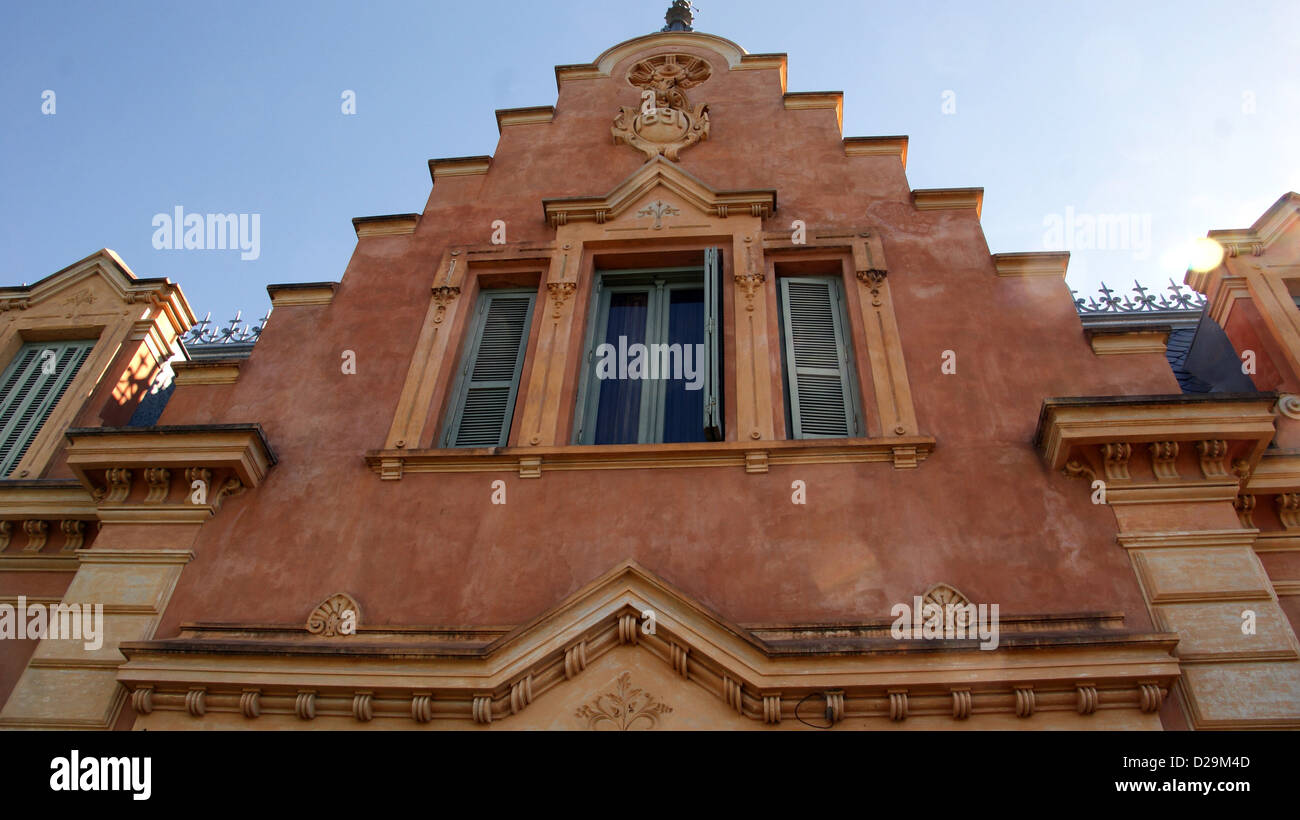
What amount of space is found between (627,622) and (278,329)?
17.2 feet

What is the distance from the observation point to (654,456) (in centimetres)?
838

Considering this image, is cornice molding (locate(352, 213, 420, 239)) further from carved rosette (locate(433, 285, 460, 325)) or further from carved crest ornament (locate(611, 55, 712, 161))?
carved crest ornament (locate(611, 55, 712, 161))

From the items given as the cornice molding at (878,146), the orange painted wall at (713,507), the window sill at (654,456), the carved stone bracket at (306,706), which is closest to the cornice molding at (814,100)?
the cornice molding at (878,146)

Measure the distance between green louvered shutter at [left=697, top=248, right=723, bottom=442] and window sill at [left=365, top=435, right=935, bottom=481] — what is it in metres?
0.32

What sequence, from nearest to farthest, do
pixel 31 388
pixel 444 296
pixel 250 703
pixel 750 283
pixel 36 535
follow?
pixel 250 703 < pixel 36 535 < pixel 750 283 < pixel 444 296 < pixel 31 388

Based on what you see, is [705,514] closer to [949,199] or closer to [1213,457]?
[1213,457]

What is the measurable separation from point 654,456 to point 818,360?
2.04 meters

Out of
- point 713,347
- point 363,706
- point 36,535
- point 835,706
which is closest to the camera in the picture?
point 835,706

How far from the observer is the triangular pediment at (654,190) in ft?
35.1

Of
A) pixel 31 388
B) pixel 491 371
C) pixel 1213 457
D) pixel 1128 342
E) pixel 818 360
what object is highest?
pixel 31 388

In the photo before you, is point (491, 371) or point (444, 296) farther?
point (444, 296)

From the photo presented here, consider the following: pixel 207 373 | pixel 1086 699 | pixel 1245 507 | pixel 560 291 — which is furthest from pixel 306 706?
pixel 1245 507
